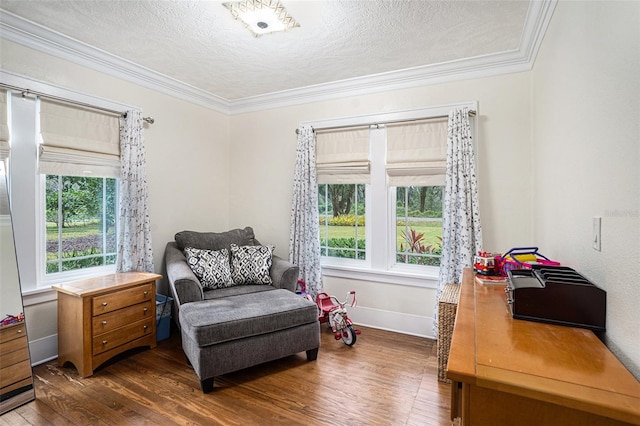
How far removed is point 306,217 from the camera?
11.7 ft

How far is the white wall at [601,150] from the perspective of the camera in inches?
40.2

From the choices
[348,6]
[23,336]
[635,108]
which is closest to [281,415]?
[23,336]

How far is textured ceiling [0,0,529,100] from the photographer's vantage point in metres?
2.16

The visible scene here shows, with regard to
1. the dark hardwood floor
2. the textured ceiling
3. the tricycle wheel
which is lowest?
the dark hardwood floor

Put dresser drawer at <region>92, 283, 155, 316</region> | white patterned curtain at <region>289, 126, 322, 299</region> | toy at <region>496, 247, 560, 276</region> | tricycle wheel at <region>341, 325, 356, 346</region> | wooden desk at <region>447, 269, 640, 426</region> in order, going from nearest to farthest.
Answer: wooden desk at <region>447, 269, 640, 426</region>, toy at <region>496, 247, 560, 276</region>, dresser drawer at <region>92, 283, 155, 316</region>, tricycle wheel at <region>341, 325, 356, 346</region>, white patterned curtain at <region>289, 126, 322, 299</region>

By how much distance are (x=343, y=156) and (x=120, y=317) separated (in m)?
2.52

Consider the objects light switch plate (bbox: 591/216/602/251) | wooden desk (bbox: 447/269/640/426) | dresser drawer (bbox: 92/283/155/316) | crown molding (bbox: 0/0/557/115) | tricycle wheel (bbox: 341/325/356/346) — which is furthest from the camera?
tricycle wheel (bbox: 341/325/356/346)

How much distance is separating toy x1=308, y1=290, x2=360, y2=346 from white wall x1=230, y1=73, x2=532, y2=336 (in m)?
0.35

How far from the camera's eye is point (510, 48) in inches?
106

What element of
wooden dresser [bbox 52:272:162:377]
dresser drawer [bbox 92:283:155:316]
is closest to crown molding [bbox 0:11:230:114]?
wooden dresser [bbox 52:272:162:377]

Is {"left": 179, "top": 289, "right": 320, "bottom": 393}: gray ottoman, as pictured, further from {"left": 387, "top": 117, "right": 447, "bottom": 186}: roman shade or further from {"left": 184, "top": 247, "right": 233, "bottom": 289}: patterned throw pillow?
{"left": 387, "top": 117, "right": 447, "bottom": 186}: roman shade

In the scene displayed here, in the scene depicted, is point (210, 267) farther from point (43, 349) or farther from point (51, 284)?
point (43, 349)

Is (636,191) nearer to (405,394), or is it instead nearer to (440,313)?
(440,313)

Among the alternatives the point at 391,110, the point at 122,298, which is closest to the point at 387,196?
the point at 391,110
